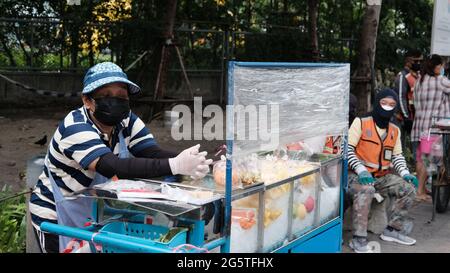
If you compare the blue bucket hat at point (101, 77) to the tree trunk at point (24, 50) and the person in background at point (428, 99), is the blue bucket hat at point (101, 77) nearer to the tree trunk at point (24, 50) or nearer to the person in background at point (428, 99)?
the person in background at point (428, 99)

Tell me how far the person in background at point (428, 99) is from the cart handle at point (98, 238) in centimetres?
518

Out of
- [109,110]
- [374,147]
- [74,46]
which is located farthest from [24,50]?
[109,110]

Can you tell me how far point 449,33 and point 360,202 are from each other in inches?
158

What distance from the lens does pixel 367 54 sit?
9672 millimetres

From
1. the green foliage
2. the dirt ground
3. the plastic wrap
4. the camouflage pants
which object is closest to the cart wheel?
the camouflage pants

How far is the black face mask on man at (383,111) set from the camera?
16.6 ft

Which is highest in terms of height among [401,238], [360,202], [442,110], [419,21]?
[419,21]

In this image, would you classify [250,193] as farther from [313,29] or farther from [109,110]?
[313,29]

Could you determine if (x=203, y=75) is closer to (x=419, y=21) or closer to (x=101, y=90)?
(x=419, y=21)

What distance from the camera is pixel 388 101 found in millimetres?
5098

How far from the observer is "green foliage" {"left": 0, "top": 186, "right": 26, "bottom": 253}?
4074 mm

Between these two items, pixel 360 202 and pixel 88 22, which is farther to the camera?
pixel 88 22

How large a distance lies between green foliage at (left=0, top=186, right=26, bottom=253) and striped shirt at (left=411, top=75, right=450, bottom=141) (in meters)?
4.73

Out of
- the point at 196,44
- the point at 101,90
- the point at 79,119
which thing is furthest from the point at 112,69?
the point at 196,44
